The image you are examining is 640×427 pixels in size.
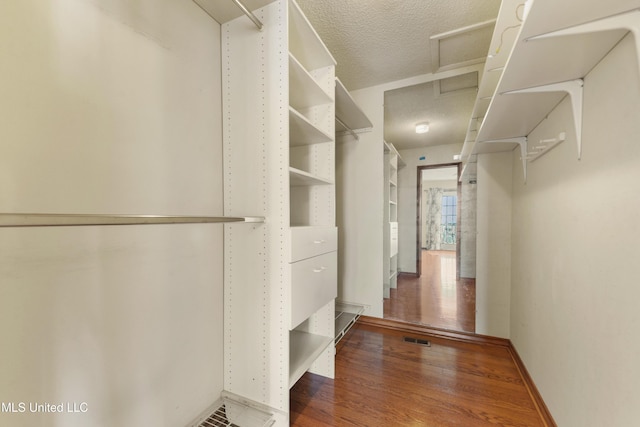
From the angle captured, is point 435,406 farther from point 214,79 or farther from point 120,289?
point 214,79

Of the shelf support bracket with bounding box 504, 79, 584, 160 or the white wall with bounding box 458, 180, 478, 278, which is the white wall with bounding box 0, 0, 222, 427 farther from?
the white wall with bounding box 458, 180, 478, 278

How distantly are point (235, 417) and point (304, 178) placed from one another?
1214mm

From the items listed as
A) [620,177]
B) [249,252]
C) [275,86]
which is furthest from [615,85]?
[249,252]

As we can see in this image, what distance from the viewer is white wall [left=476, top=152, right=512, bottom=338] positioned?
2.04 meters

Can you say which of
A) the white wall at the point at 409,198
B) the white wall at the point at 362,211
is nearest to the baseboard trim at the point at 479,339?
the white wall at the point at 362,211

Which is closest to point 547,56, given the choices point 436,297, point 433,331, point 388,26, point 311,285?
point 388,26

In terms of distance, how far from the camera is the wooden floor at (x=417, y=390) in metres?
1.32

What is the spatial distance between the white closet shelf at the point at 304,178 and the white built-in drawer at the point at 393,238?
132cm

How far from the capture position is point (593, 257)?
3.10 ft

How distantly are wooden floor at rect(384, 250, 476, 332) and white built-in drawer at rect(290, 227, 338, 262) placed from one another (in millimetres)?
1433

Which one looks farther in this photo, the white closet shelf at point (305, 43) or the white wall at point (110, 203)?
the white closet shelf at point (305, 43)

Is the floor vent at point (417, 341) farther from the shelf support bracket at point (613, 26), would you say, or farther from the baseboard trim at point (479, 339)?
the shelf support bracket at point (613, 26)

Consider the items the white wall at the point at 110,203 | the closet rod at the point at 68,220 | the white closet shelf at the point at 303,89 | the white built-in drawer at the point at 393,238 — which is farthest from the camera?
the white built-in drawer at the point at 393,238

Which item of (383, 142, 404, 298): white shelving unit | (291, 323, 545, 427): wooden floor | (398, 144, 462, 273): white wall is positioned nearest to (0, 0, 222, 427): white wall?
(291, 323, 545, 427): wooden floor
